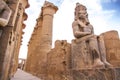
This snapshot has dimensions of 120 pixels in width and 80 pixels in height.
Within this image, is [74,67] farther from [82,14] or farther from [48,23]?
[48,23]

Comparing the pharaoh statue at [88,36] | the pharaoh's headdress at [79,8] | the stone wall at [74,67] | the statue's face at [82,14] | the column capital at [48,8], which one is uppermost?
the column capital at [48,8]

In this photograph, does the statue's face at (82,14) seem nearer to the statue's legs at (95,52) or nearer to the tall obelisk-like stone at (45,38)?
the statue's legs at (95,52)

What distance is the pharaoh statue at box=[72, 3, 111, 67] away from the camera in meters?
3.85

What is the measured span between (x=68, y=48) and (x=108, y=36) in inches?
57.5

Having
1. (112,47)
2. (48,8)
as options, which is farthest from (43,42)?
(112,47)

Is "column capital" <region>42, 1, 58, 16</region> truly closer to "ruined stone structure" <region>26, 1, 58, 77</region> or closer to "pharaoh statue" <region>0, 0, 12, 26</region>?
"ruined stone structure" <region>26, 1, 58, 77</region>

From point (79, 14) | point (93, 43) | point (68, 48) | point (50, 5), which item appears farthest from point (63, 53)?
point (50, 5)

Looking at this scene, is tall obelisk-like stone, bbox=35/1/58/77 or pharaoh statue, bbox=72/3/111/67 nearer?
pharaoh statue, bbox=72/3/111/67

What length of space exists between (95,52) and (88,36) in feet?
1.95

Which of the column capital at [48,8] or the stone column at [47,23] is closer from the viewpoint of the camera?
the stone column at [47,23]

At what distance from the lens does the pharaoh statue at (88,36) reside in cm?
385

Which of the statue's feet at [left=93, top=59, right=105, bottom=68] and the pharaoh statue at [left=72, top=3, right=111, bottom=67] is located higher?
the pharaoh statue at [left=72, top=3, right=111, bottom=67]

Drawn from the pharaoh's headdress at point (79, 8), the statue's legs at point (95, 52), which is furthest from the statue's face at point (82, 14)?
the statue's legs at point (95, 52)

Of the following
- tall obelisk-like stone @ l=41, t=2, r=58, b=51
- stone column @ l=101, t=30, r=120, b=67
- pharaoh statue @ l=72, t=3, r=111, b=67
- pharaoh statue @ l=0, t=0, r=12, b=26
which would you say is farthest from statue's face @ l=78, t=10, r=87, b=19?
tall obelisk-like stone @ l=41, t=2, r=58, b=51
